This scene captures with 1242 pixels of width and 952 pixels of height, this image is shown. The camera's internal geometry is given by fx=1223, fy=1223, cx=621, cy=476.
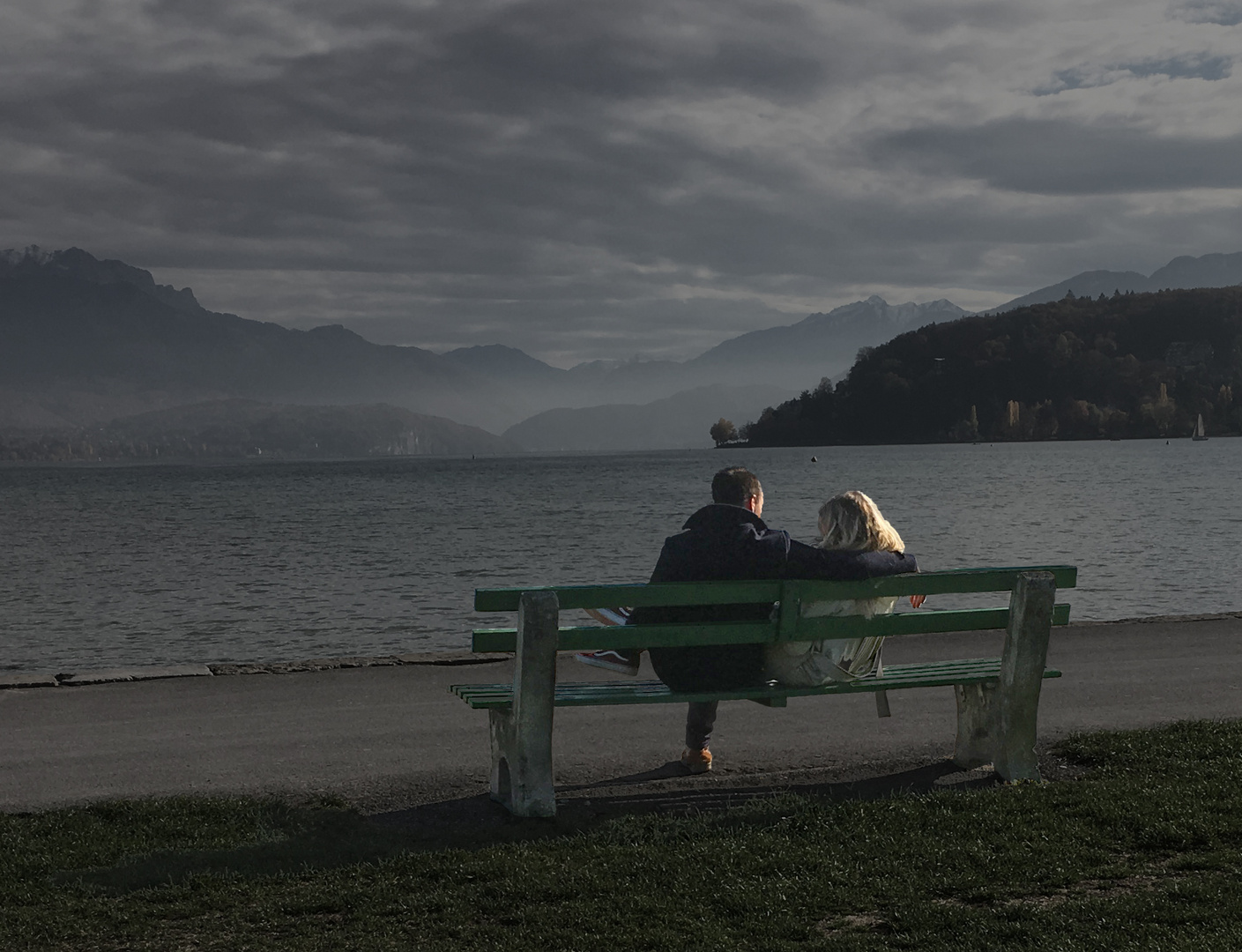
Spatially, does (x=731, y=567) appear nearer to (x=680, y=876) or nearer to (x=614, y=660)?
(x=614, y=660)

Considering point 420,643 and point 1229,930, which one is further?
point 420,643

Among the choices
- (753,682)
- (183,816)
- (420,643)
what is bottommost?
(420,643)

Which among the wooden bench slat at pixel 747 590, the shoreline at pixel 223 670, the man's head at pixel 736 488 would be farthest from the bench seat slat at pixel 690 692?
the shoreline at pixel 223 670

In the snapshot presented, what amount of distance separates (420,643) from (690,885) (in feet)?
52.0

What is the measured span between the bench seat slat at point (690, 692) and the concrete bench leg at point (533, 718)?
0.39ft

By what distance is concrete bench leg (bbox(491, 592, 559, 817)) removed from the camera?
606 centimetres

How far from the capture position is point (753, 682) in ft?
21.8

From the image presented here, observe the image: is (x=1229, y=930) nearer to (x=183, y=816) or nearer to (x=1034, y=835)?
(x=1034, y=835)

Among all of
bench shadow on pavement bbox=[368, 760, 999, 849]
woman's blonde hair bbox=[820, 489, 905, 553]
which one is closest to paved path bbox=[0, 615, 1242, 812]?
bench shadow on pavement bbox=[368, 760, 999, 849]

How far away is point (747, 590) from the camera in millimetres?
6234

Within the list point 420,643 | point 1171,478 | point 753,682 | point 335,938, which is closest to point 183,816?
point 335,938

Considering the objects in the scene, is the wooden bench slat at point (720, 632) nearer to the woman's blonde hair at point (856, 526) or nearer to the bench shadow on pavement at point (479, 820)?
the woman's blonde hair at point (856, 526)

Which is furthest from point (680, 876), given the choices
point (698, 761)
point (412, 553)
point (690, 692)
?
point (412, 553)

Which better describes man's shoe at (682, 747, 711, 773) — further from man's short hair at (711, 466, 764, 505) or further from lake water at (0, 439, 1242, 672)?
lake water at (0, 439, 1242, 672)
